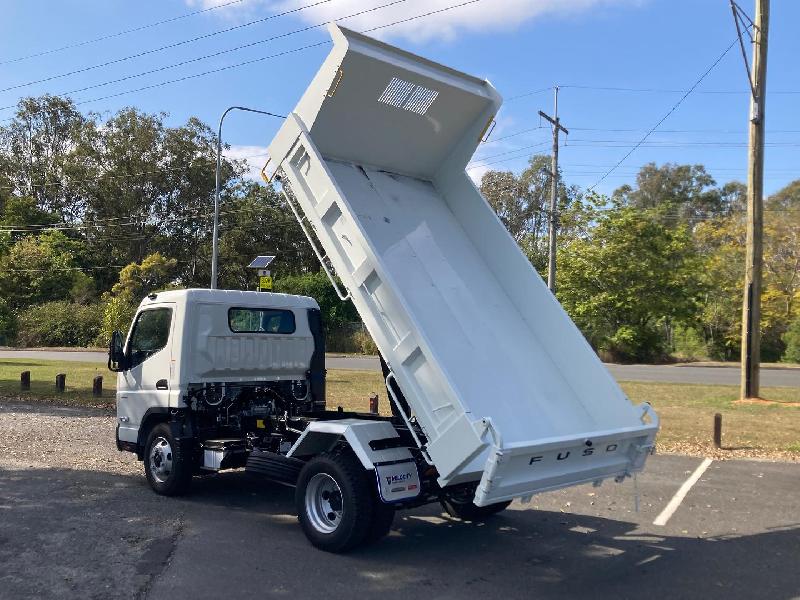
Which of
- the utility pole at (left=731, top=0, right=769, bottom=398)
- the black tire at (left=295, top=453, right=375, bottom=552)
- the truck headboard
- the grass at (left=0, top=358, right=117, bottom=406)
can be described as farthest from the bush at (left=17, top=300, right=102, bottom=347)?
the black tire at (left=295, top=453, right=375, bottom=552)

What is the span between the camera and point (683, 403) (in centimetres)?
1798

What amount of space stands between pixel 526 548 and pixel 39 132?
6603cm

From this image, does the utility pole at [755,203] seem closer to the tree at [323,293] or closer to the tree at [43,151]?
the tree at [323,293]

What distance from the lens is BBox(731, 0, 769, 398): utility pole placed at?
17.5m

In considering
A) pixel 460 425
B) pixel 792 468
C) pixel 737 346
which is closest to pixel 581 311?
pixel 737 346

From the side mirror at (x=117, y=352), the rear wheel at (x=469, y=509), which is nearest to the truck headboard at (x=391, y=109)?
the rear wheel at (x=469, y=509)

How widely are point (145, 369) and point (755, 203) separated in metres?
15.3

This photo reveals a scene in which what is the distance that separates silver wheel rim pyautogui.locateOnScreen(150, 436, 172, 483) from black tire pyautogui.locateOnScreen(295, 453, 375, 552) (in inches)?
92.0

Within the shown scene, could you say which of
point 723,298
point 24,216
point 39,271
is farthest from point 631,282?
point 24,216

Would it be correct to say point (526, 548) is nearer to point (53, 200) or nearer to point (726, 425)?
point (726, 425)

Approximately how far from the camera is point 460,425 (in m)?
5.16

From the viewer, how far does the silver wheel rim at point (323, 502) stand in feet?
20.4

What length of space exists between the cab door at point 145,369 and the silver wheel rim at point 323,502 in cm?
263

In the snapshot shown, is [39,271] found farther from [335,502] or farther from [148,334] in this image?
[335,502]
